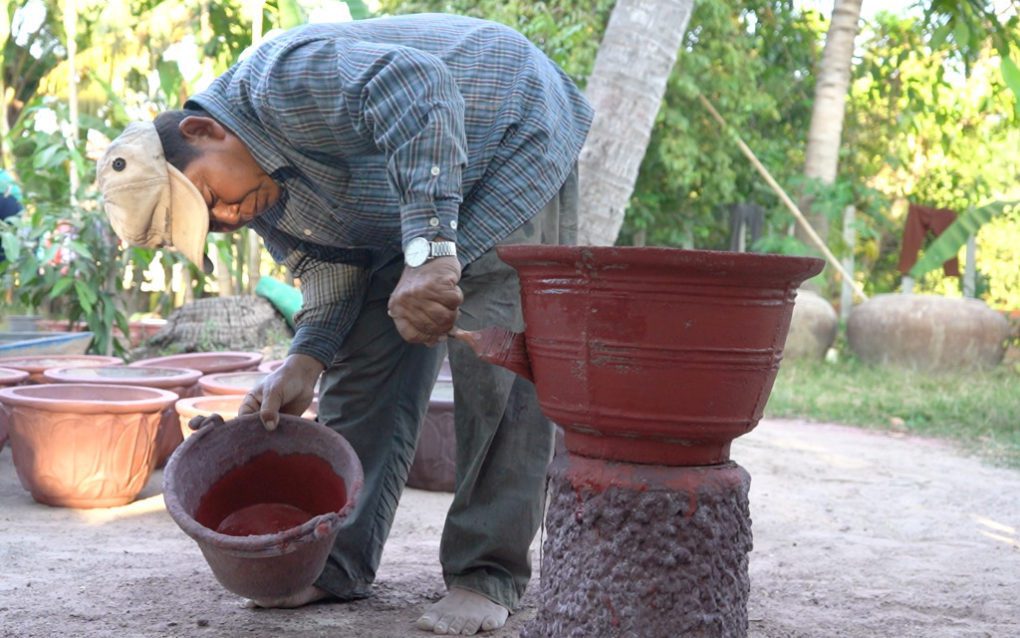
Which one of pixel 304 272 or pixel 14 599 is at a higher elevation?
pixel 304 272

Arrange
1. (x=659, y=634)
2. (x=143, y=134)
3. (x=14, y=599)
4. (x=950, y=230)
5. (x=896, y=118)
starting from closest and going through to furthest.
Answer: (x=659, y=634) → (x=143, y=134) → (x=14, y=599) → (x=950, y=230) → (x=896, y=118)

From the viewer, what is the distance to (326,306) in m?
2.67

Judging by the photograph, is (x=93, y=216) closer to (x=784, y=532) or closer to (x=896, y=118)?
(x=784, y=532)

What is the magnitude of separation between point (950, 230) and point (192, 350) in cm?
706

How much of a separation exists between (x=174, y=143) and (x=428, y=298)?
2.08 ft

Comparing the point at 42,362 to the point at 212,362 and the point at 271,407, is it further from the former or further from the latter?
the point at 271,407

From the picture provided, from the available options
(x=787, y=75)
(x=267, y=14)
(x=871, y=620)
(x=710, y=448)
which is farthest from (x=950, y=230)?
(x=710, y=448)

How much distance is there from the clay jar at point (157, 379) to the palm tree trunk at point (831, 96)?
8.10 m

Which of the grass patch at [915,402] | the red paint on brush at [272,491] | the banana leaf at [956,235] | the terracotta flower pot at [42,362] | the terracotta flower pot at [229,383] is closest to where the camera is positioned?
the red paint on brush at [272,491]

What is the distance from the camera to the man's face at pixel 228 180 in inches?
88.0

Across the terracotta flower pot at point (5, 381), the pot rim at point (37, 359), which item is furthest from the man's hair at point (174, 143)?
the pot rim at point (37, 359)

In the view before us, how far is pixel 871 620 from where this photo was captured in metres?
2.76

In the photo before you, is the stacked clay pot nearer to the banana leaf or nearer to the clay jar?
the clay jar

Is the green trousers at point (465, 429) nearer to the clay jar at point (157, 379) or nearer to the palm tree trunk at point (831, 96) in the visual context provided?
the clay jar at point (157, 379)
